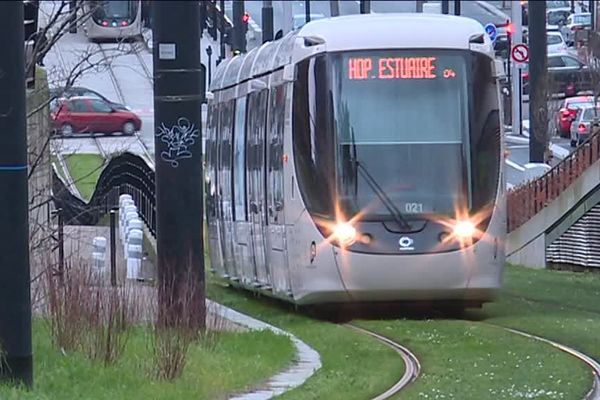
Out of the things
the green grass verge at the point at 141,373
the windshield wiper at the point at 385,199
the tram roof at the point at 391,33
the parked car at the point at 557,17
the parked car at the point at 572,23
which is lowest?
the green grass verge at the point at 141,373

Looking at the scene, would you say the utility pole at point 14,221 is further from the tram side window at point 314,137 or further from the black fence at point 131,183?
the black fence at point 131,183

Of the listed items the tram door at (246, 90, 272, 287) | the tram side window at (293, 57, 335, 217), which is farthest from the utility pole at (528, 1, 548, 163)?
the tram side window at (293, 57, 335, 217)

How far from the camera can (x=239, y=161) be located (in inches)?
851

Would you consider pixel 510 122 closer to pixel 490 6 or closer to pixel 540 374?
pixel 490 6

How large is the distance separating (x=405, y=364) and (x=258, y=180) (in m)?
6.45

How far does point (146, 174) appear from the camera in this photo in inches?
Result: 1275

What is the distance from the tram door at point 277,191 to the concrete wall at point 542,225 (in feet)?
31.9

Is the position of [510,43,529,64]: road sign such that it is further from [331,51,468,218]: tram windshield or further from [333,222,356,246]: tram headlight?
[333,222,356,246]: tram headlight

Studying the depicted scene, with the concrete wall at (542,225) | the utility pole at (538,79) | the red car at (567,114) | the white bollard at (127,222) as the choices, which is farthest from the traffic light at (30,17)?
the red car at (567,114)

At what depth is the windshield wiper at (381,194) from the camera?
56.0ft

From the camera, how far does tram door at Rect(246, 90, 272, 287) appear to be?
1962cm

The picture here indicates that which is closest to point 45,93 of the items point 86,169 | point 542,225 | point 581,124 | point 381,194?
point 381,194

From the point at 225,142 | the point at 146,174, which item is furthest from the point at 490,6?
the point at 225,142

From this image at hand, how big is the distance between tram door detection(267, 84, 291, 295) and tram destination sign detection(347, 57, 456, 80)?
1.07 metres
